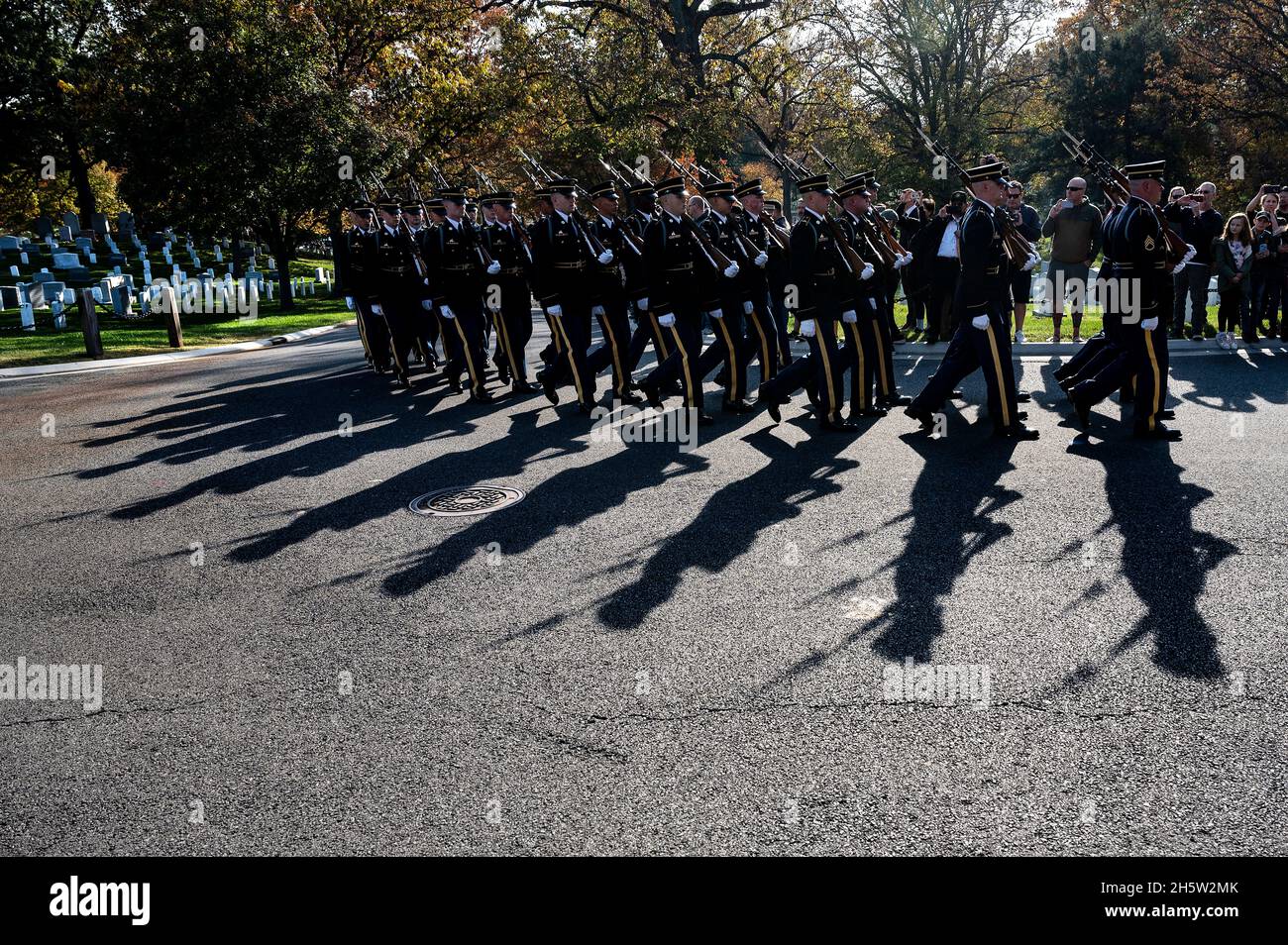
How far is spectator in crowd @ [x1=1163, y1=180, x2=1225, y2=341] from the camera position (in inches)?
534

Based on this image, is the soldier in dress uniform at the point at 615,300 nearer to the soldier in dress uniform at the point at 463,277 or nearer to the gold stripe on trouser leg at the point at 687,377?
the gold stripe on trouser leg at the point at 687,377

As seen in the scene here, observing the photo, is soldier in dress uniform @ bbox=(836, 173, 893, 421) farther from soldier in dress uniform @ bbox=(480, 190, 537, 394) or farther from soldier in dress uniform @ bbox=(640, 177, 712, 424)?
soldier in dress uniform @ bbox=(480, 190, 537, 394)

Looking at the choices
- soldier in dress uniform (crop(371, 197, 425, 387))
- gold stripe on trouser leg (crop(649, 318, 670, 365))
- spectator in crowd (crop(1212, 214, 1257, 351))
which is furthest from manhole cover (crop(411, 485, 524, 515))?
spectator in crowd (crop(1212, 214, 1257, 351))

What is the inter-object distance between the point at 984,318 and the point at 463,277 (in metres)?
6.32

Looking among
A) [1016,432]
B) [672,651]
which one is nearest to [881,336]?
[1016,432]

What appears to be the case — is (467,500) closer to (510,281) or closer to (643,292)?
(643,292)

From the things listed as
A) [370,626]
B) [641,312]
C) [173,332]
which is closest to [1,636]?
[370,626]

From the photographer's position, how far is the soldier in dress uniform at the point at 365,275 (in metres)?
14.3

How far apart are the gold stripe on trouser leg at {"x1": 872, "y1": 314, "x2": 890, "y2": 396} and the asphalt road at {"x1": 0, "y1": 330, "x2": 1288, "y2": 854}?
1.73 metres

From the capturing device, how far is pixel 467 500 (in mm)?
7719
